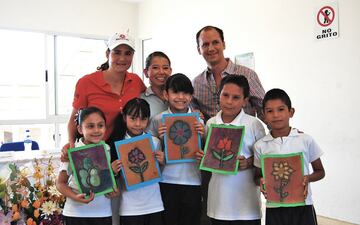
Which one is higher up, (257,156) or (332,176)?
(257,156)

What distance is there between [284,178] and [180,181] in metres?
0.54

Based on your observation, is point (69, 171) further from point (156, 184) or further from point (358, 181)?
point (358, 181)

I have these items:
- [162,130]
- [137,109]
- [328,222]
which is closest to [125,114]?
[137,109]

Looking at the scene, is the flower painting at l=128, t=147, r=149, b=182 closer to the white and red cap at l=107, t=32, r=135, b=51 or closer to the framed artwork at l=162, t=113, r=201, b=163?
the framed artwork at l=162, t=113, r=201, b=163

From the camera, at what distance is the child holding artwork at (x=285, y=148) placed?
166 centimetres

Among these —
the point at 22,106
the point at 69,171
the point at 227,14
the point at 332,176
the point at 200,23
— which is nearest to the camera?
the point at 69,171

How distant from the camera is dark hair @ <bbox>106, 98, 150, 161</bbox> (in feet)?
5.97

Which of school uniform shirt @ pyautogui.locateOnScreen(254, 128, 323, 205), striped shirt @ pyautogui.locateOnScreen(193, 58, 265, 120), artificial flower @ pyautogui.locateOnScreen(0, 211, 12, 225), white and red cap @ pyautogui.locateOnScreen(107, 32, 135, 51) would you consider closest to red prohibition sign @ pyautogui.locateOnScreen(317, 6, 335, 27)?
striped shirt @ pyautogui.locateOnScreen(193, 58, 265, 120)

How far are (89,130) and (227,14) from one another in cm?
346

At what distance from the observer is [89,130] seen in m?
1.74

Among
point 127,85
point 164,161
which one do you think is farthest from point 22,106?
point 164,161

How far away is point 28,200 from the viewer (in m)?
1.62

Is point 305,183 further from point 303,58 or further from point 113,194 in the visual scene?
point 303,58

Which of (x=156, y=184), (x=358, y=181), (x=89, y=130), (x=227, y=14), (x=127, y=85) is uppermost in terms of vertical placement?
(x=227, y=14)
